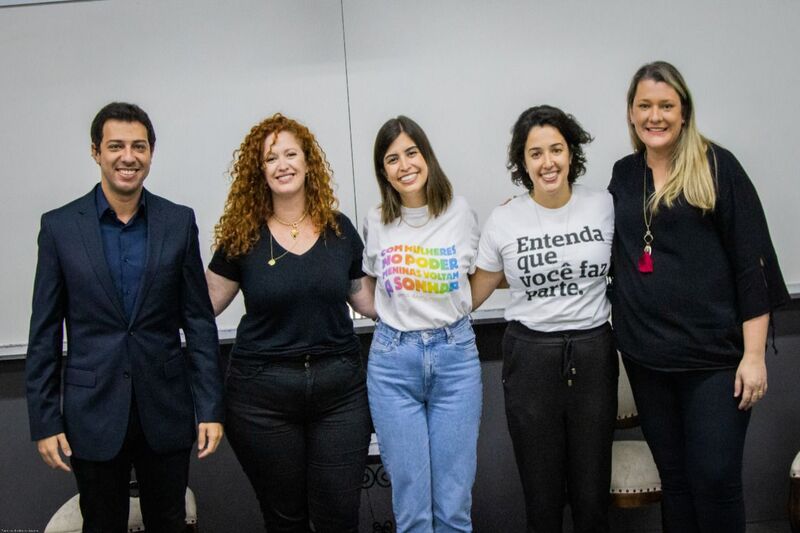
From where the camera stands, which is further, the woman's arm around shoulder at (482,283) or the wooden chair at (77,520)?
the wooden chair at (77,520)

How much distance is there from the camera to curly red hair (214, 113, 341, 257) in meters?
1.92

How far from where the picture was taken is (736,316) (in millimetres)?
1770

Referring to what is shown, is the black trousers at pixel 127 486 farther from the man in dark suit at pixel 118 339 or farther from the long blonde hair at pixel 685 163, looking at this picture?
the long blonde hair at pixel 685 163

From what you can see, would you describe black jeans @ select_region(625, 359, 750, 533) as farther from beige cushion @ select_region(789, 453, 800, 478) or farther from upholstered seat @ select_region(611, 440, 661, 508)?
beige cushion @ select_region(789, 453, 800, 478)

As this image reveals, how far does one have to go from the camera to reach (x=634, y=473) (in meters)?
2.30

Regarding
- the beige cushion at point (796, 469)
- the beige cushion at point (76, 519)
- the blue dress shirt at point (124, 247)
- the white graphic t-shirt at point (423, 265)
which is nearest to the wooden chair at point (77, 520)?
the beige cushion at point (76, 519)

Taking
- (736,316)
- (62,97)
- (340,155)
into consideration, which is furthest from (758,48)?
(62,97)

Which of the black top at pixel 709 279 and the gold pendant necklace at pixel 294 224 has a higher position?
the gold pendant necklace at pixel 294 224

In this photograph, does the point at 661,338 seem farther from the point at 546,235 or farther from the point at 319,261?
the point at 319,261

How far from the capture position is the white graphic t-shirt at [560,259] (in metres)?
1.89

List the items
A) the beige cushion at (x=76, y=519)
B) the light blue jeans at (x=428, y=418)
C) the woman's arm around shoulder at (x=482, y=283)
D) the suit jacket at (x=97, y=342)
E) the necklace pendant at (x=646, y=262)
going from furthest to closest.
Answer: the beige cushion at (x=76, y=519)
the woman's arm around shoulder at (x=482, y=283)
the light blue jeans at (x=428, y=418)
the necklace pendant at (x=646, y=262)
the suit jacket at (x=97, y=342)

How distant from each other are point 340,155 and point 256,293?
0.90 m

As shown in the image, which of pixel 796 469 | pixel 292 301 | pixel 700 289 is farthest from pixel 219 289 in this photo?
pixel 796 469

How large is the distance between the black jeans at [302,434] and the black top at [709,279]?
0.82 metres
